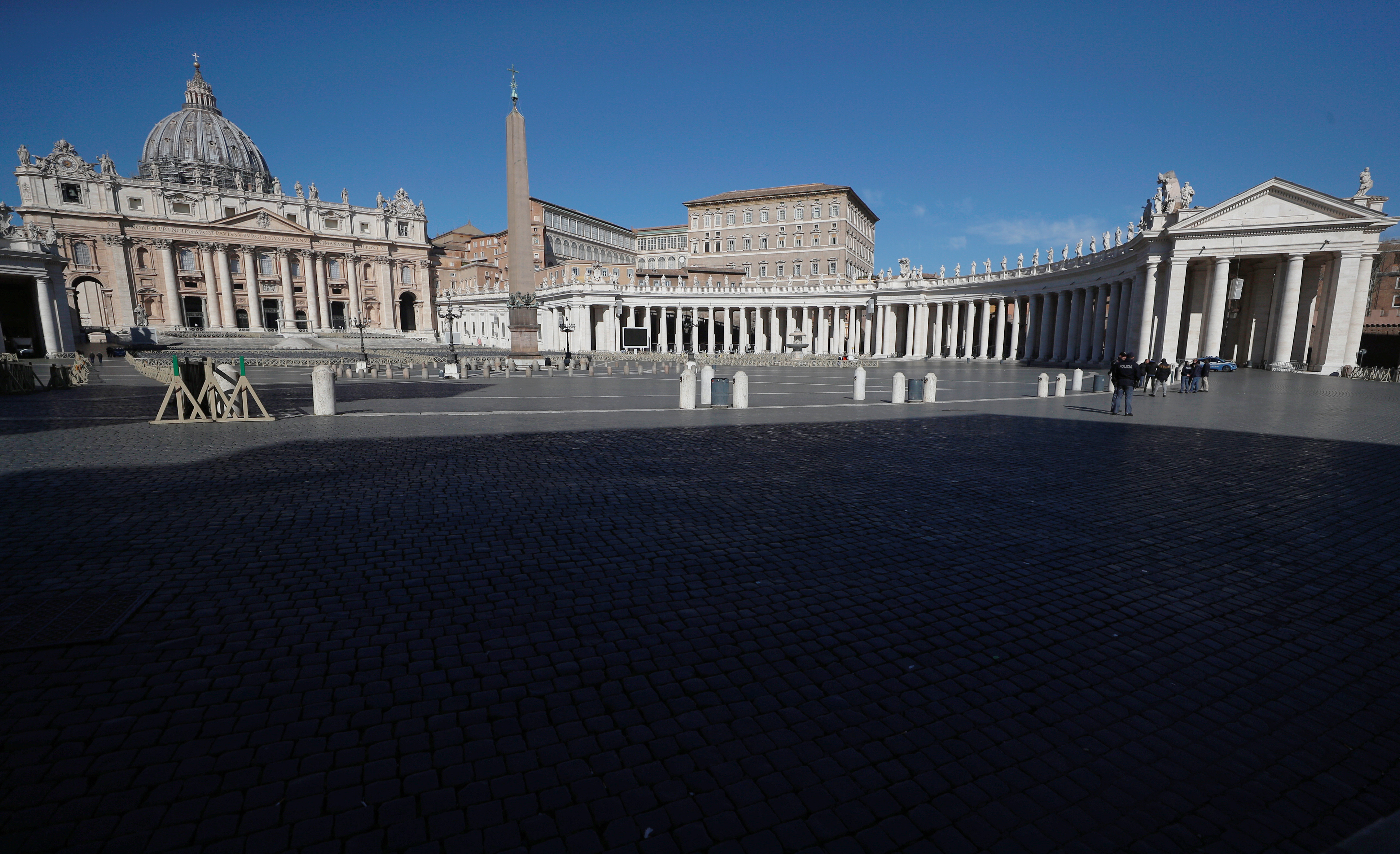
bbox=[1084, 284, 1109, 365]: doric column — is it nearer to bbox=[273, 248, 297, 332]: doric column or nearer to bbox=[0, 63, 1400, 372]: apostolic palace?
bbox=[0, 63, 1400, 372]: apostolic palace

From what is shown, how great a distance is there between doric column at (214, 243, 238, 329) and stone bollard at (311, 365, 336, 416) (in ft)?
205

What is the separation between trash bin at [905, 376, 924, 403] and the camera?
18594 millimetres

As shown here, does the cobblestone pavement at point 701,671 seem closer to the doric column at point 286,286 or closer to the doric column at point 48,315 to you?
the doric column at point 48,315

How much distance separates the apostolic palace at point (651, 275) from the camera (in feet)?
114

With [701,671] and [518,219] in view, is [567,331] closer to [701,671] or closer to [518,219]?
[518,219]

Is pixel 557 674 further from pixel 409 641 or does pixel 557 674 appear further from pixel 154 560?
pixel 154 560

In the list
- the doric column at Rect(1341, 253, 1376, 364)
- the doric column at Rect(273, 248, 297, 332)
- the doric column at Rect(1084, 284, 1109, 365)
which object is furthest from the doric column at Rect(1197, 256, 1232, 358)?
the doric column at Rect(273, 248, 297, 332)

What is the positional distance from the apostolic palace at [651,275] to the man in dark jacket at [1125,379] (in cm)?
2438

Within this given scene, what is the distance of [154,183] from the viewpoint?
203 ft

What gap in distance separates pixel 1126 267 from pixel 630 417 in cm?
3821

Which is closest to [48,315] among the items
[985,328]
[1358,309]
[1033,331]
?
[985,328]

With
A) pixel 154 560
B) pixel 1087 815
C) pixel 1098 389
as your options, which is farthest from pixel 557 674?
pixel 1098 389

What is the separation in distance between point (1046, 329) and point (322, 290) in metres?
72.1

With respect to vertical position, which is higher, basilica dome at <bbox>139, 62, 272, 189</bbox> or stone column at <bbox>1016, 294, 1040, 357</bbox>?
basilica dome at <bbox>139, 62, 272, 189</bbox>
